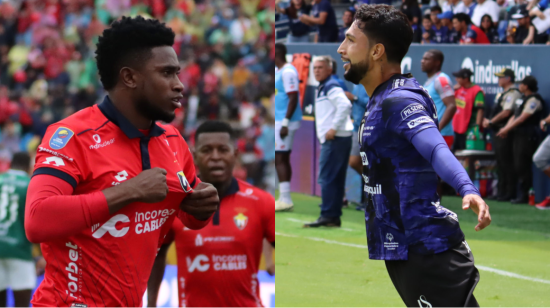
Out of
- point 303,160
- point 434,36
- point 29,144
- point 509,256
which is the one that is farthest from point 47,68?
point 509,256

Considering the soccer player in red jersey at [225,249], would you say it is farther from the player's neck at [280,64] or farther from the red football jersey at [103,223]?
the player's neck at [280,64]

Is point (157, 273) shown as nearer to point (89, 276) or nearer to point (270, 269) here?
point (270, 269)

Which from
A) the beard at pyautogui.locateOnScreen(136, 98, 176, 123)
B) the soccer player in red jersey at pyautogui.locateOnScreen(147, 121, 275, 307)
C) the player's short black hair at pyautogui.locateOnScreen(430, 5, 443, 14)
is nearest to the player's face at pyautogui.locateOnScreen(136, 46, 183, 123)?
the beard at pyautogui.locateOnScreen(136, 98, 176, 123)

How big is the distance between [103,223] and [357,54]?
1.12m

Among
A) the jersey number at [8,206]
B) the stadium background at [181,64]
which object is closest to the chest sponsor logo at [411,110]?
the jersey number at [8,206]

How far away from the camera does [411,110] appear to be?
2.32 metres

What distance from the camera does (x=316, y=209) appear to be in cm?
962

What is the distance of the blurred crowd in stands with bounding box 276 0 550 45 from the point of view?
1116cm

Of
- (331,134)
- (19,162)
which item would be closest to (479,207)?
(19,162)

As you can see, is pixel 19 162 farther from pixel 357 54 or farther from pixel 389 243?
pixel 389 243

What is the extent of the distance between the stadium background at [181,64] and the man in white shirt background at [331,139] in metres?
5.95

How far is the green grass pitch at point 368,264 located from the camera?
5.09 metres

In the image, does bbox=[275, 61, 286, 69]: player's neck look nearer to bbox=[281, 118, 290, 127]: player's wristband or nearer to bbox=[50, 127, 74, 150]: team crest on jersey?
bbox=[281, 118, 290, 127]: player's wristband

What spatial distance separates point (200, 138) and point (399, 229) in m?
1.97
